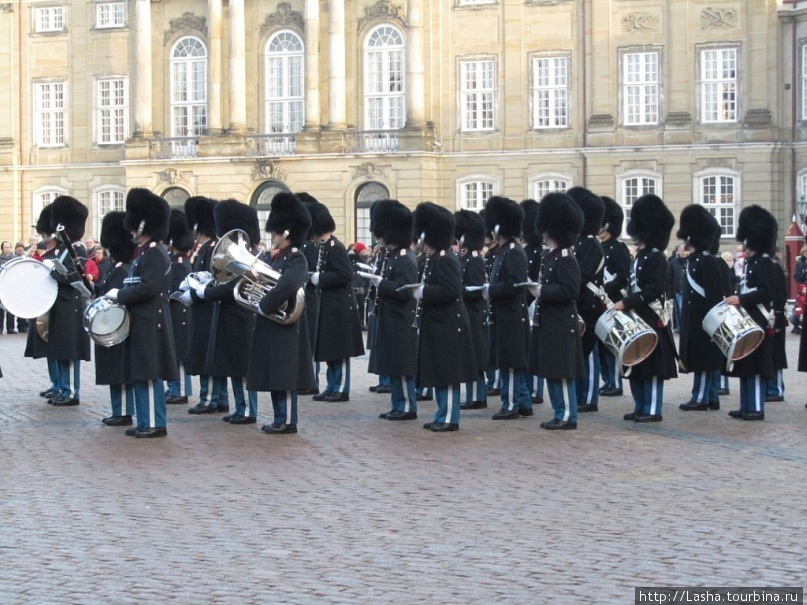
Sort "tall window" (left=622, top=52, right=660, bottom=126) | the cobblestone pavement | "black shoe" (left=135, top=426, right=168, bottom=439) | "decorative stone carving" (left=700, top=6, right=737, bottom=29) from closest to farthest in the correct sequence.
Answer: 1. the cobblestone pavement
2. "black shoe" (left=135, top=426, right=168, bottom=439)
3. "decorative stone carving" (left=700, top=6, right=737, bottom=29)
4. "tall window" (left=622, top=52, right=660, bottom=126)

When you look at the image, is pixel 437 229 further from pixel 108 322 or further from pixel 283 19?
pixel 283 19

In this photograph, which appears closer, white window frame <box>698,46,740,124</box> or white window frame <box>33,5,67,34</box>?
white window frame <box>698,46,740,124</box>

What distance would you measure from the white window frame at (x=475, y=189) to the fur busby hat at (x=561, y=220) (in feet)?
86.6

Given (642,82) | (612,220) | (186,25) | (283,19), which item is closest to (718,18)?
(642,82)

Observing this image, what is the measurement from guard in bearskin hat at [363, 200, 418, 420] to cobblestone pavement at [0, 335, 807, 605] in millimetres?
411

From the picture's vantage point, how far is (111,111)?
144 ft

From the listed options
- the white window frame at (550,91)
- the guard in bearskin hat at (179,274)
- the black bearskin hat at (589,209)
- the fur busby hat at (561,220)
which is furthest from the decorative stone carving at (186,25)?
the fur busby hat at (561,220)

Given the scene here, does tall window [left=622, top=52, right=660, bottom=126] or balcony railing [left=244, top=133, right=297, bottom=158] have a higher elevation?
tall window [left=622, top=52, right=660, bottom=126]

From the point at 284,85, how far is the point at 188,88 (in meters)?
2.91

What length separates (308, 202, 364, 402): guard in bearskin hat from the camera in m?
16.0

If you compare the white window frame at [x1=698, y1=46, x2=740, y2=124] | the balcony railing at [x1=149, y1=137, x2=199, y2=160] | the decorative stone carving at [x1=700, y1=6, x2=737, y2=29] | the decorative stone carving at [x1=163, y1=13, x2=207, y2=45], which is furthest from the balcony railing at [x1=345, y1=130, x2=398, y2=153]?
the decorative stone carving at [x1=700, y1=6, x2=737, y2=29]

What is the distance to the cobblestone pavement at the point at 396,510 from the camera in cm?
757

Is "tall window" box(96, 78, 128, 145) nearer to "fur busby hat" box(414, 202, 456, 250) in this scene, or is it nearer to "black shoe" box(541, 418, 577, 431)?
"fur busby hat" box(414, 202, 456, 250)

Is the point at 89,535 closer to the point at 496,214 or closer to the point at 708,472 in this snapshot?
the point at 708,472
